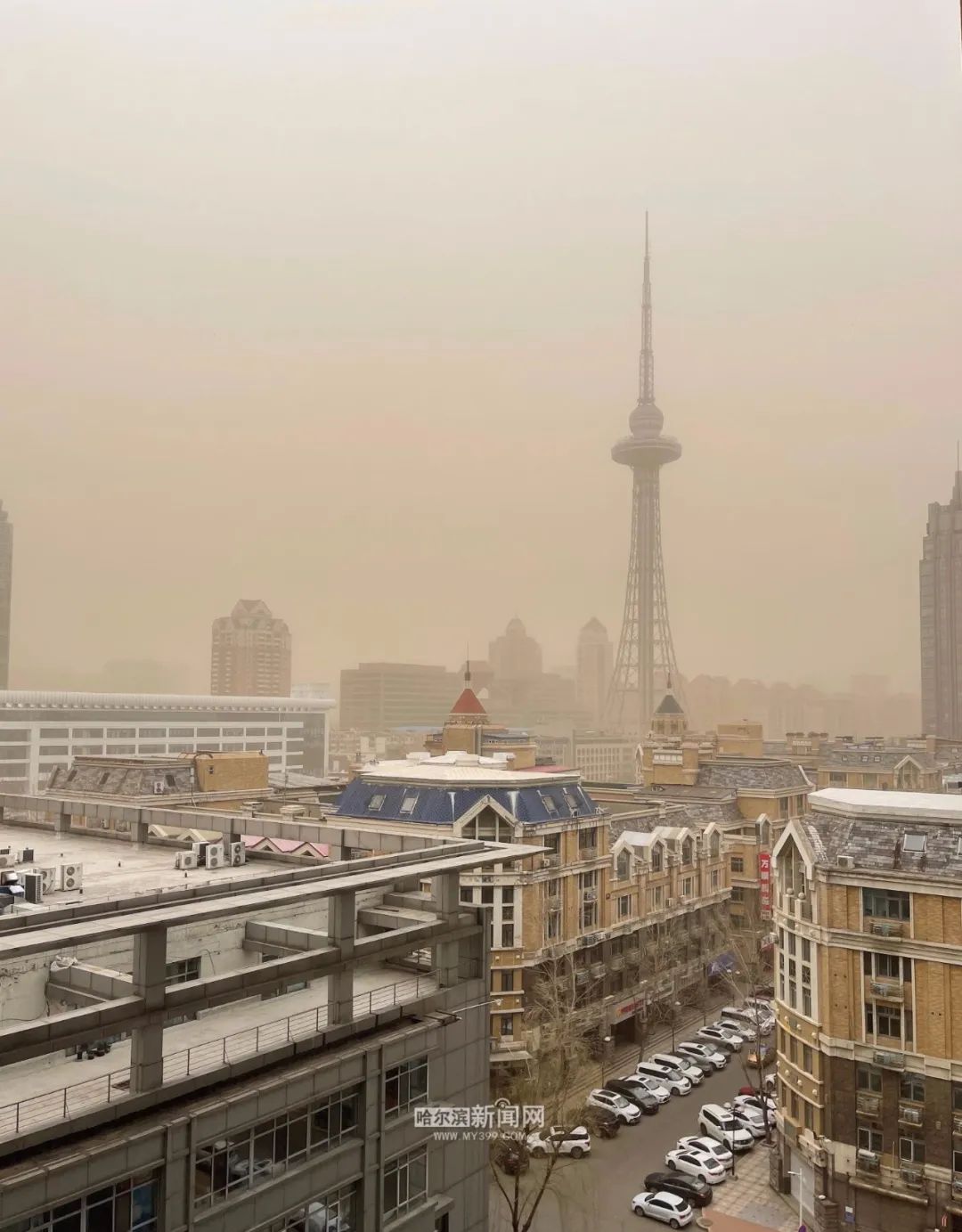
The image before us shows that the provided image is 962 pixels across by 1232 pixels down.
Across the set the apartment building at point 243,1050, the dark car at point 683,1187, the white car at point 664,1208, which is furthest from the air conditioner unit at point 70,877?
the dark car at point 683,1187

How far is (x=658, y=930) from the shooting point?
54.0 meters

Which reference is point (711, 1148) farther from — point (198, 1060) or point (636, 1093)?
point (198, 1060)

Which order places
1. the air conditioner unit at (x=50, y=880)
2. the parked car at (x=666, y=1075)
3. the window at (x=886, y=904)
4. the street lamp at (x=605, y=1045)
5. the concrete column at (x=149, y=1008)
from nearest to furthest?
the concrete column at (x=149, y=1008), the air conditioner unit at (x=50, y=880), the window at (x=886, y=904), the parked car at (x=666, y=1075), the street lamp at (x=605, y=1045)

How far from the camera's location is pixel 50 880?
21438mm

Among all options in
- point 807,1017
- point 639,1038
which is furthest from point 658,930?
point 807,1017

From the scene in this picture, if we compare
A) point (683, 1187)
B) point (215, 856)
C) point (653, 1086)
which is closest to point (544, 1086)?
point (683, 1187)

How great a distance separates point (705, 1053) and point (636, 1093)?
707cm

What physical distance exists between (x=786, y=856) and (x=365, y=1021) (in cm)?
2178

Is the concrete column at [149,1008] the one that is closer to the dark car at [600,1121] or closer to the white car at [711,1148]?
the dark car at [600,1121]

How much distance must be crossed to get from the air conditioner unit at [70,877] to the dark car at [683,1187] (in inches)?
987

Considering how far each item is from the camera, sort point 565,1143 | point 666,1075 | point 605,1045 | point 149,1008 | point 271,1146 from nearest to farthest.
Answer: point 149,1008
point 271,1146
point 565,1143
point 666,1075
point 605,1045

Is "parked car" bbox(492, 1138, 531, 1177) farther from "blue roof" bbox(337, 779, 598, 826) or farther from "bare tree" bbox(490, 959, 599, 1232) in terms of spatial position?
"blue roof" bbox(337, 779, 598, 826)

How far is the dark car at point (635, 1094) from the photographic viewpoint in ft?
134

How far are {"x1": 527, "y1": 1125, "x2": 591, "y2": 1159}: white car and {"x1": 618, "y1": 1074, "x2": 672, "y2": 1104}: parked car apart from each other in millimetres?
5463
